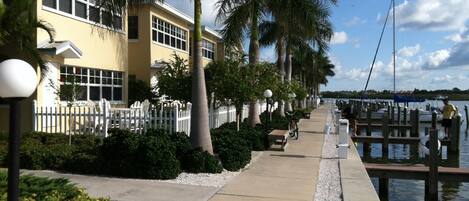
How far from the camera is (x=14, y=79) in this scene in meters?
4.97

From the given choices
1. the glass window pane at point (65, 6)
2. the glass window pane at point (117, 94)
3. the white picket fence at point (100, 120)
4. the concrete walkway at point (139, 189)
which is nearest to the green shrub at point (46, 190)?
the concrete walkway at point (139, 189)

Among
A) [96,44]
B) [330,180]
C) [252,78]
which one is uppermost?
[96,44]

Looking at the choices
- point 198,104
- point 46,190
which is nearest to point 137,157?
point 198,104

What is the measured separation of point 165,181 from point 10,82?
6556 mm

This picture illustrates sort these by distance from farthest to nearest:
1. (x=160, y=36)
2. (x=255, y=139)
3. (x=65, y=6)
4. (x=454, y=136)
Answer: (x=160, y=36) < (x=454, y=136) < (x=65, y=6) < (x=255, y=139)

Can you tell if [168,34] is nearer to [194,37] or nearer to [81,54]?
[81,54]

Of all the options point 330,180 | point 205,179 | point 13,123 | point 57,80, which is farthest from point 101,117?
point 13,123

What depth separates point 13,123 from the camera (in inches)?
199

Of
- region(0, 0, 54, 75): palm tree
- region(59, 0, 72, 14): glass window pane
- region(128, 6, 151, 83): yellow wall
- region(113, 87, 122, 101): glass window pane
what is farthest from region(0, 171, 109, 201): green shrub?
region(128, 6, 151, 83): yellow wall

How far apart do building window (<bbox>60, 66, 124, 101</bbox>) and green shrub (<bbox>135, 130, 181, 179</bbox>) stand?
924 cm

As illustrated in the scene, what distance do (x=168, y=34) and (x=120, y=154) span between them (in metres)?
20.3

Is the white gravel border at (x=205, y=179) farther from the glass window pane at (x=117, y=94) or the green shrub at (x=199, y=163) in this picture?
the glass window pane at (x=117, y=94)

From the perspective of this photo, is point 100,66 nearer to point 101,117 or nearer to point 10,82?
point 101,117

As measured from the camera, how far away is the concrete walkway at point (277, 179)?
33.3 feet
